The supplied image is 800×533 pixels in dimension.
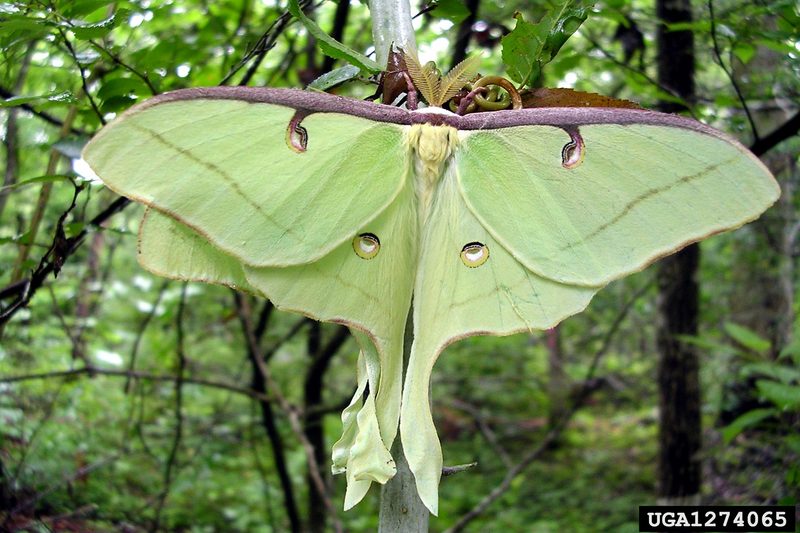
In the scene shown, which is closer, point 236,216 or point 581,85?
point 236,216

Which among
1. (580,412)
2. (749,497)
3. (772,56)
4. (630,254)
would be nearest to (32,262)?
(630,254)

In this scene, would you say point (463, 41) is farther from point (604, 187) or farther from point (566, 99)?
point (604, 187)

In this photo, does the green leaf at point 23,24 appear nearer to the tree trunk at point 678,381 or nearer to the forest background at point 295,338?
the forest background at point 295,338

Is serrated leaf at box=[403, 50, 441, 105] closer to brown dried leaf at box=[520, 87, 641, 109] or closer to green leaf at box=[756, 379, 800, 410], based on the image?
brown dried leaf at box=[520, 87, 641, 109]

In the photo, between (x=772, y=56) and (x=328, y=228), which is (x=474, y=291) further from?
(x=772, y=56)

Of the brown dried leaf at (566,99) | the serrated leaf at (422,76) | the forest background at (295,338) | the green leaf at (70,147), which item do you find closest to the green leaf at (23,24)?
the forest background at (295,338)

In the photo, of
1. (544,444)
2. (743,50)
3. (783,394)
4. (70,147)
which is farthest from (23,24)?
(544,444)

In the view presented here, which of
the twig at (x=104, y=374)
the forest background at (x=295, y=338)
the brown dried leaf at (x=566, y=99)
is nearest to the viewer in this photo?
the brown dried leaf at (x=566, y=99)
